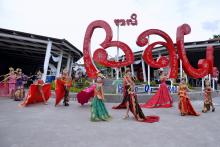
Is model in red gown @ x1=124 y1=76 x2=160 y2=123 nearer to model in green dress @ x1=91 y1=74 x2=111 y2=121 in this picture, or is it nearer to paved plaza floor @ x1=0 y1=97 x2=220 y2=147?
paved plaza floor @ x1=0 y1=97 x2=220 y2=147

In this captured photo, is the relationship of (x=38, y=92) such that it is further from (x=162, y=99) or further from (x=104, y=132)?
(x=104, y=132)

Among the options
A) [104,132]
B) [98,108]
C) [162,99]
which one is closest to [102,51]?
[162,99]

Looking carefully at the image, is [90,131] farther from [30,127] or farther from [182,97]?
[182,97]

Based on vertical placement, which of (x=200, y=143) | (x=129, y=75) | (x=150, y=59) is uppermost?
(x=150, y=59)

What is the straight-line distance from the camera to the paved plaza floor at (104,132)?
532 centimetres

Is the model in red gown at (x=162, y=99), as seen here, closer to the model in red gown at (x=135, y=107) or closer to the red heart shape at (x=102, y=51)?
the red heart shape at (x=102, y=51)

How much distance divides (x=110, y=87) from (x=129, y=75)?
8194 millimetres

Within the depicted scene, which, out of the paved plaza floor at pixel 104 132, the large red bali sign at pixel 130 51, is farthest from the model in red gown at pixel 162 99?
the paved plaza floor at pixel 104 132

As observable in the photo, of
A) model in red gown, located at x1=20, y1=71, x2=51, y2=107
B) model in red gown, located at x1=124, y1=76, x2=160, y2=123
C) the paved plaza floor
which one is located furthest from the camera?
model in red gown, located at x1=20, y1=71, x2=51, y2=107

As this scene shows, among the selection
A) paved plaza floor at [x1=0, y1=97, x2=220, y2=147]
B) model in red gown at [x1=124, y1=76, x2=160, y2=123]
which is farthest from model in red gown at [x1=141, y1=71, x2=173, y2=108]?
model in red gown at [x1=124, y1=76, x2=160, y2=123]

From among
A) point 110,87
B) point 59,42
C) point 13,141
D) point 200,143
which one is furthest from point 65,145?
point 59,42

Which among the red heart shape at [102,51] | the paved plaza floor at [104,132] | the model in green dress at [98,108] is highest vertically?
the red heart shape at [102,51]

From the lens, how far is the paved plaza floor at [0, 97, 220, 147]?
17.4 feet

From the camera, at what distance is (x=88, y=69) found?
492 inches
